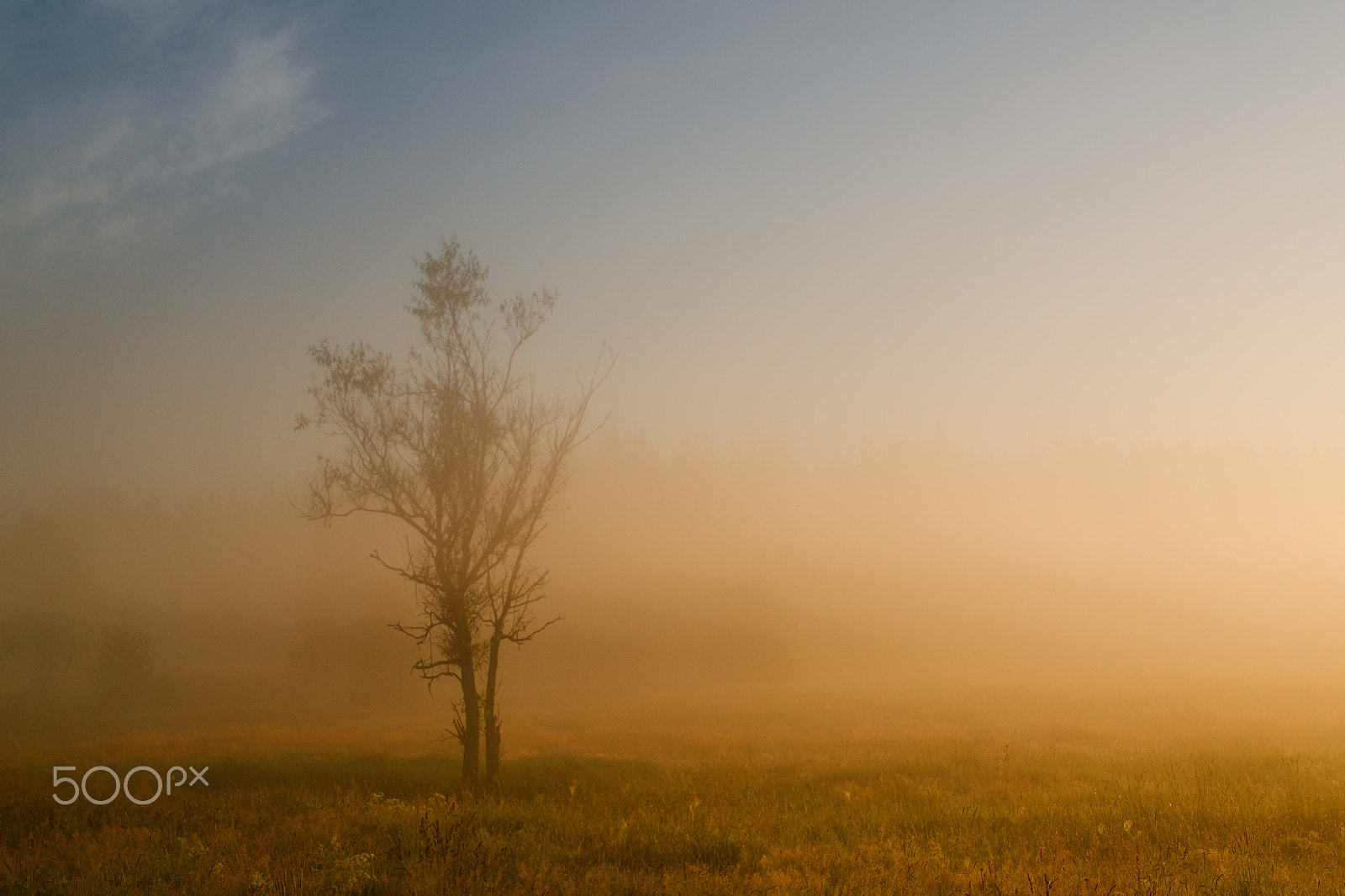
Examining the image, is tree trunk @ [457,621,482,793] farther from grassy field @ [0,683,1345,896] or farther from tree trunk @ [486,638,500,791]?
grassy field @ [0,683,1345,896]

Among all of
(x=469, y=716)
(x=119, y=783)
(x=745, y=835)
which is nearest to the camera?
(x=745, y=835)

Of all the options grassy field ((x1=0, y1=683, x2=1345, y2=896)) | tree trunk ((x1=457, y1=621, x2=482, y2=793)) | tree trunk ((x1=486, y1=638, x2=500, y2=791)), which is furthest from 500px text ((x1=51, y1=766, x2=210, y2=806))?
tree trunk ((x1=486, y1=638, x2=500, y2=791))

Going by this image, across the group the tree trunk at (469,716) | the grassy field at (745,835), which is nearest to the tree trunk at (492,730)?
the tree trunk at (469,716)

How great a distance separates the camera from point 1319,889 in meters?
6.43

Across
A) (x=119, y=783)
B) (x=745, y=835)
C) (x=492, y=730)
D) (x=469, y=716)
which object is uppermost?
(x=469, y=716)

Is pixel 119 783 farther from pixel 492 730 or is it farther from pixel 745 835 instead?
pixel 745 835

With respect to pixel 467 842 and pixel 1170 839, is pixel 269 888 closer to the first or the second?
pixel 467 842

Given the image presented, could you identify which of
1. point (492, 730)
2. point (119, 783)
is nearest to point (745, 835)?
point (492, 730)

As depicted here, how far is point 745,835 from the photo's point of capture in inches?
334

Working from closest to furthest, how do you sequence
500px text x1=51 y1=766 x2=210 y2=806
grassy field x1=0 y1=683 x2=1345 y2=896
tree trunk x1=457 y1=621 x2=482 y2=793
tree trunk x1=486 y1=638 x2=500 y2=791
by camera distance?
grassy field x1=0 y1=683 x2=1345 y2=896 < 500px text x1=51 y1=766 x2=210 y2=806 < tree trunk x1=486 y1=638 x2=500 y2=791 < tree trunk x1=457 y1=621 x2=482 y2=793

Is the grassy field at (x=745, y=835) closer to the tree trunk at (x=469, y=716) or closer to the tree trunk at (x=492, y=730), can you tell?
the tree trunk at (x=492, y=730)

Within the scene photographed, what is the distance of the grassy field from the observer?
259 inches

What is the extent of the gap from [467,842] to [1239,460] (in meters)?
190

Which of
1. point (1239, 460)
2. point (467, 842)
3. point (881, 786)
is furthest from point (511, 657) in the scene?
point (1239, 460)
